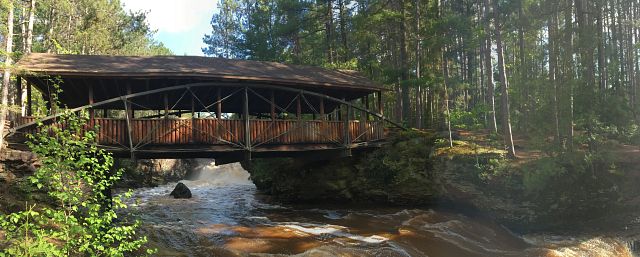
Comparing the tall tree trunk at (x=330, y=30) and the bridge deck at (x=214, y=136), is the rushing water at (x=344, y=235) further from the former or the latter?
the tall tree trunk at (x=330, y=30)

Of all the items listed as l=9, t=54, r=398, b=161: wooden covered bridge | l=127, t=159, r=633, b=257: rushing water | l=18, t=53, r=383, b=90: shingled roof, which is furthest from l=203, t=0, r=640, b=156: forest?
l=127, t=159, r=633, b=257: rushing water

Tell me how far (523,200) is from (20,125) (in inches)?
657

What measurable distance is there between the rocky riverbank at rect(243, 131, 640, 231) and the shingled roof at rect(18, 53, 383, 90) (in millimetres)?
3698

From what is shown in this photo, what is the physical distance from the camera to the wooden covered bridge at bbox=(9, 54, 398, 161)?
12648 millimetres

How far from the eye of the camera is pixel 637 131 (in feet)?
50.1

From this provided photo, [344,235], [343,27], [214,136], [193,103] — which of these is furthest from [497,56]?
[193,103]

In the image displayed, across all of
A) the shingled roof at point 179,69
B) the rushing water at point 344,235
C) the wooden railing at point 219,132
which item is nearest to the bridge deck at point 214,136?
the wooden railing at point 219,132

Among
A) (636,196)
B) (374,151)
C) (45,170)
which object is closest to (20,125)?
(45,170)

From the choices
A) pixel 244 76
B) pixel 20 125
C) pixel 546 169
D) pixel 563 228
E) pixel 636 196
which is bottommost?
pixel 563 228

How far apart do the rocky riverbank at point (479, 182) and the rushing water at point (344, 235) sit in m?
0.81

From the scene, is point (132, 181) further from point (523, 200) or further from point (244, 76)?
point (523, 200)

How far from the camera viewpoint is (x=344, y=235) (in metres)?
12.0

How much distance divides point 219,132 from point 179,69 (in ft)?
8.46

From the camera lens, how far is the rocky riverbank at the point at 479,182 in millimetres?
13867
